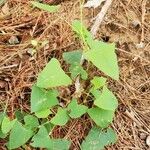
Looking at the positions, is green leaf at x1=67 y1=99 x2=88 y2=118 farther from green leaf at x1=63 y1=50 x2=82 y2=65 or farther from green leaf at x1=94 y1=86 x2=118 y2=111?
green leaf at x1=63 y1=50 x2=82 y2=65

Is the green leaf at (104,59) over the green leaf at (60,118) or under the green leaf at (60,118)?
over

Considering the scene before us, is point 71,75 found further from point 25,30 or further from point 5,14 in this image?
point 5,14

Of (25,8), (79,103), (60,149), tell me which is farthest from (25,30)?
(60,149)

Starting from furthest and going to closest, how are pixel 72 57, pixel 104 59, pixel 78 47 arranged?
pixel 78 47 → pixel 72 57 → pixel 104 59

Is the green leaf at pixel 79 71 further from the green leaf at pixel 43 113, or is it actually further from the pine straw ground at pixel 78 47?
the green leaf at pixel 43 113

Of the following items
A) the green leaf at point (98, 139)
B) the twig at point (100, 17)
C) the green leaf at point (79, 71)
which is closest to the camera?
the green leaf at point (98, 139)

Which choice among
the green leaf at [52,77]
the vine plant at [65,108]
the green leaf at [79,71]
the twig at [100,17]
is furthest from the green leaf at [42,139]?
→ the twig at [100,17]

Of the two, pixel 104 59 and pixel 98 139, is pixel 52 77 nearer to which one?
pixel 104 59

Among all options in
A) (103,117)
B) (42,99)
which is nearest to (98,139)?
(103,117)
